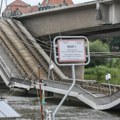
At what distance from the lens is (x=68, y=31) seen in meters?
51.9

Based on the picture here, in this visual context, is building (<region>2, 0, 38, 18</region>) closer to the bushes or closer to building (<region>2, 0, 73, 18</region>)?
building (<region>2, 0, 73, 18</region>)

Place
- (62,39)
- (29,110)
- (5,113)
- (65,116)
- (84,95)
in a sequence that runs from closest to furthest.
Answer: (62,39) → (5,113) → (65,116) → (29,110) → (84,95)

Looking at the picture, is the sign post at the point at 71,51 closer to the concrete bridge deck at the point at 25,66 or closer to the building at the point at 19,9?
the concrete bridge deck at the point at 25,66

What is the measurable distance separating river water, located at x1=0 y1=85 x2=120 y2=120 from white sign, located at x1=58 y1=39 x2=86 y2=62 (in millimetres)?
17482

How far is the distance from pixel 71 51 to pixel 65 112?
70.7ft

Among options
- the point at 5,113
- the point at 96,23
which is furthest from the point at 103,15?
Result: the point at 5,113

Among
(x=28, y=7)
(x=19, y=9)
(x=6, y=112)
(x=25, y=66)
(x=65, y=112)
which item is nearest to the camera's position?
(x=6, y=112)

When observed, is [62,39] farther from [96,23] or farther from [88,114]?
[96,23]

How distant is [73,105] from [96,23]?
11.4m

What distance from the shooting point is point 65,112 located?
32.7 m

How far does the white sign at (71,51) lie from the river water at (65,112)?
17.5m

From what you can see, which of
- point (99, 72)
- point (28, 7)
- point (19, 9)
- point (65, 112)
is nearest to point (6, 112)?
point (65, 112)

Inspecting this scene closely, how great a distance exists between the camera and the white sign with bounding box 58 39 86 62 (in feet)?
37.6

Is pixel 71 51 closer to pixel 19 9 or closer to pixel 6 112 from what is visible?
pixel 6 112
